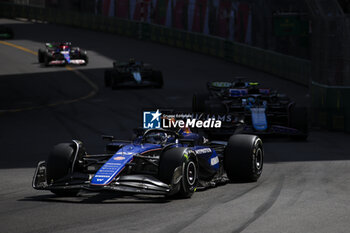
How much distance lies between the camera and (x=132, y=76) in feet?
112

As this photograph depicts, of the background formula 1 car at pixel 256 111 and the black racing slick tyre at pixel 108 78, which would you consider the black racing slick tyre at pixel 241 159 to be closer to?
the background formula 1 car at pixel 256 111

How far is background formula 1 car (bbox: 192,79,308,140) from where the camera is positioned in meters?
21.4

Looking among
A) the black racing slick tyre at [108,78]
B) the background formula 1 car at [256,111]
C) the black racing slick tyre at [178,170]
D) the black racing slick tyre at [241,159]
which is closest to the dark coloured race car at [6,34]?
the black racing slick tyre at [108,78]

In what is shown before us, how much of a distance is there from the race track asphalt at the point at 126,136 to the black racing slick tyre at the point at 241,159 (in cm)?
23

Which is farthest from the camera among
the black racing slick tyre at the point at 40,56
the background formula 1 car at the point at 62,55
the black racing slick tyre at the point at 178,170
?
the black racing slick tyre at the point at 40,56

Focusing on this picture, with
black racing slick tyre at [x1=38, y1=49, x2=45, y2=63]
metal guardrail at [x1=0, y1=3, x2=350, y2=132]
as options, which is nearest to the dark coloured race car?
metal guardrail at [x1=0, y1=3, x2=350, y2=132]

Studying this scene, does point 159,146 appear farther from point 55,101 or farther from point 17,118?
point 55,101

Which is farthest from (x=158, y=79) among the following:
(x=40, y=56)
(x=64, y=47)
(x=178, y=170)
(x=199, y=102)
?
(x=178, y=170)

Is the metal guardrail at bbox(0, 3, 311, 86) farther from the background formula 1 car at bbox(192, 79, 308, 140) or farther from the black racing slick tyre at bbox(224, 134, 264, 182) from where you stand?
the black racing slick tyre at bbox(224, 134, 264, 182)

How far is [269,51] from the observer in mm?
40500

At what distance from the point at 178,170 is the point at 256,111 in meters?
10.1

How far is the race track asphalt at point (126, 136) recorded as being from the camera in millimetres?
10188

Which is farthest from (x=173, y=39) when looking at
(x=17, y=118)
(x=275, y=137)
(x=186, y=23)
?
(x=275, y=137)

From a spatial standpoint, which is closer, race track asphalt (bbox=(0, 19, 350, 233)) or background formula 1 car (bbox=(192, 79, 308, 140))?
race track asphalt (bbox=(0, 19, 350, 233))
